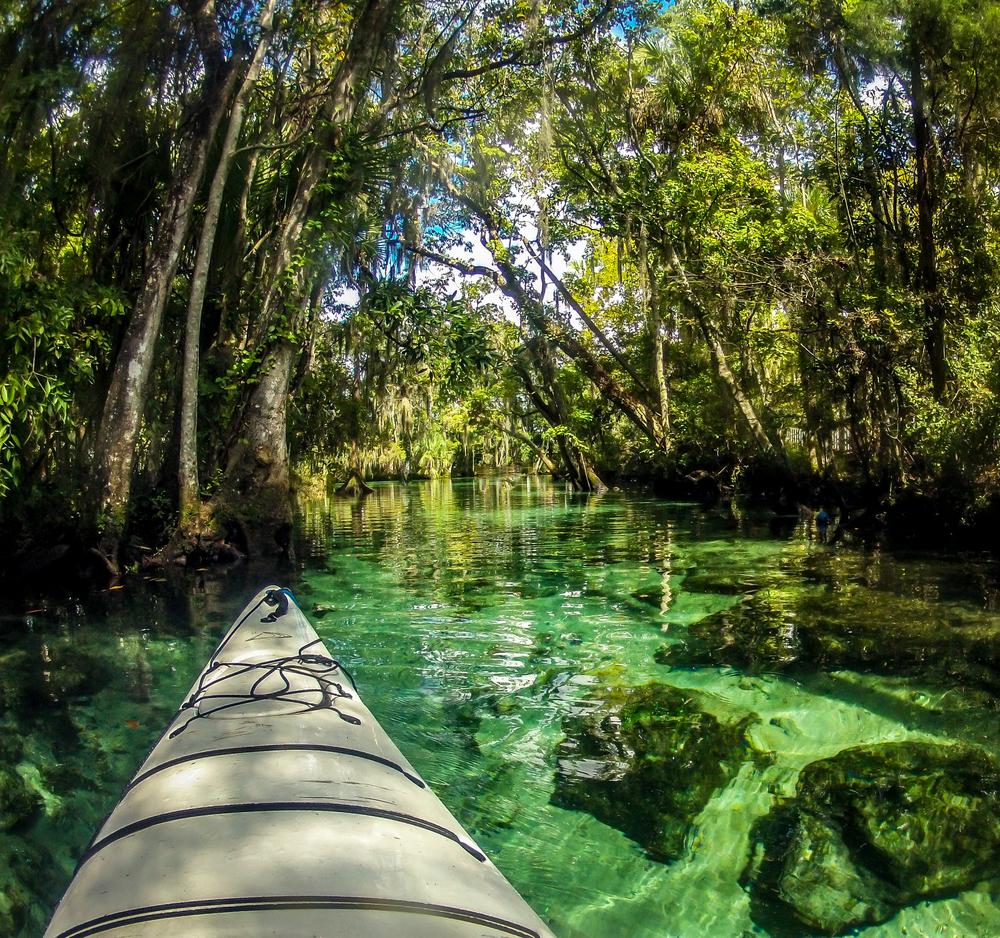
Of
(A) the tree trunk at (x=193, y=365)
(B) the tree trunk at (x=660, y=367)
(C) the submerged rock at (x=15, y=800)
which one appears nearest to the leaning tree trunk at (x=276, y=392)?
(A) the tree trunk at (x=193, y=365)

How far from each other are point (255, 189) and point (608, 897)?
41.2 ft

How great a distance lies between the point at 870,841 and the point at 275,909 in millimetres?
2618

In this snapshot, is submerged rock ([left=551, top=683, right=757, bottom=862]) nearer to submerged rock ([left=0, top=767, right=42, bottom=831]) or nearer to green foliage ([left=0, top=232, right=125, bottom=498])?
submerged rock ([left=0, top=767, right=42, bottom=831])

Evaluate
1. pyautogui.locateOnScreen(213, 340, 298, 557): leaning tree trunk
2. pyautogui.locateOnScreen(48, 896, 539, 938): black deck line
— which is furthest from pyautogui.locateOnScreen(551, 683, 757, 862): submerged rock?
pyautogui.locateOnScreen(213, 340, 298, 557): leaning tree trunk

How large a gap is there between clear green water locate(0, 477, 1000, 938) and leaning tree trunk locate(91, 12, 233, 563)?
1022 mm

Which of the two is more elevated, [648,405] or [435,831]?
[648,405]

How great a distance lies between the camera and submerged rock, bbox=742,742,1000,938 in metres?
2.85

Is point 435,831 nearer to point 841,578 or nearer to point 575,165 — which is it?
point 841,578

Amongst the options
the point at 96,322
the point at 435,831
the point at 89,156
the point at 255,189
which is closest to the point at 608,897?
the point at 435,831

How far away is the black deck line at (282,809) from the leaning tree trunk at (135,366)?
24.0ft

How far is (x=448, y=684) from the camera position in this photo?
5.26 m

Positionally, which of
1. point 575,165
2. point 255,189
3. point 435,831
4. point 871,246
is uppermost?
point 575,165

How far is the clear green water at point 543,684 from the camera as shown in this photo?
3.02 m

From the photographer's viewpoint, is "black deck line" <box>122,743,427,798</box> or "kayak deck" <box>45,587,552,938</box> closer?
"kayak deck" <box>45,587,552,938</box>
